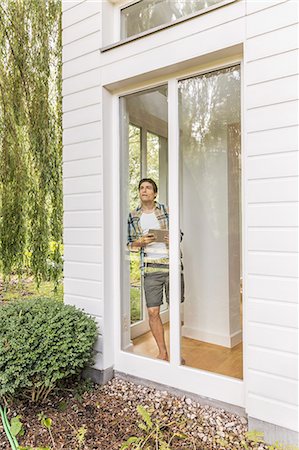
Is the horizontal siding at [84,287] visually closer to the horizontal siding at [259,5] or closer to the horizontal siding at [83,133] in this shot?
the horizontal siding at [83,133]

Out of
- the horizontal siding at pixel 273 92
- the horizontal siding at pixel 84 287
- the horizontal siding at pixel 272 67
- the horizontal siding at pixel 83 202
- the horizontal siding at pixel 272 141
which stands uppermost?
the horizontal siding at pixel 272 67

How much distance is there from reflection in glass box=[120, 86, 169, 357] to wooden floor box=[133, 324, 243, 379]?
0.01 meters

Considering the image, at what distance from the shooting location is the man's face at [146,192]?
105 inches

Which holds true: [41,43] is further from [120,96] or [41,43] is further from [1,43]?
[120,96]

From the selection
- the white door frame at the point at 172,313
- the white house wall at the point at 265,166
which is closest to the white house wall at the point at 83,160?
the white door frame at the point at 172,313

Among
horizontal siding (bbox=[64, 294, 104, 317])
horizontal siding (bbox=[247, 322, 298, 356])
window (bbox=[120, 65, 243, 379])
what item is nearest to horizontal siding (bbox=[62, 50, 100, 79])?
window (bbox=[120, 65, 243, 379])

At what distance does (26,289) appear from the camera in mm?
4508

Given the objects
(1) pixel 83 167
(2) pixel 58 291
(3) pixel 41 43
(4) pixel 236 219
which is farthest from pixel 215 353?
(3) pixel 41 43

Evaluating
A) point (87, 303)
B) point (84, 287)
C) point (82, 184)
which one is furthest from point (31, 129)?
point (87, 303)

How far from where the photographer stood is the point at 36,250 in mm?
4219

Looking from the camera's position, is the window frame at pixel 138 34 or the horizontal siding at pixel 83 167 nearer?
the window frame at pixel 138 34

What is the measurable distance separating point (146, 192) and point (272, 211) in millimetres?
1127

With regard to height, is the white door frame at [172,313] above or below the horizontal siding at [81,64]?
below

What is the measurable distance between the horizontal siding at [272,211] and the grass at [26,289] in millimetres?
2982
